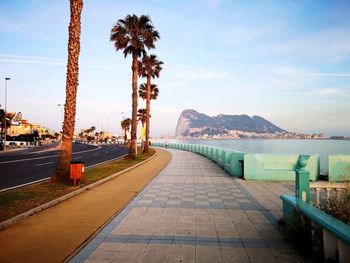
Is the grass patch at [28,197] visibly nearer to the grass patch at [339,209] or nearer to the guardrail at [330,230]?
the guardrail at [330,230]

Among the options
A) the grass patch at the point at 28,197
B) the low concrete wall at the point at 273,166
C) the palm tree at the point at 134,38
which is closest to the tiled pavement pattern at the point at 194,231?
the grass patch at the point at 28,197

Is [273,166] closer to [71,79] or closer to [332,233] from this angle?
[71,79]

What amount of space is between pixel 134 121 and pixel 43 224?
22.0m

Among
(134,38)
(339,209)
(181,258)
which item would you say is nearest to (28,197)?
(181,258)

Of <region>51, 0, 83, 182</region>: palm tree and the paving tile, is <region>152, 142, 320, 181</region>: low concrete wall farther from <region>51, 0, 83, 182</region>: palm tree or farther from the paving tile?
the paving tile

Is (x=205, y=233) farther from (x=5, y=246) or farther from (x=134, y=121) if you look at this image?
(x=134, y=121)

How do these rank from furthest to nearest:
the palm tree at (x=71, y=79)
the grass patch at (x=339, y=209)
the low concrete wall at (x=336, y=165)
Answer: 1. the low concrete wall at (x=336, y=165)
2. the palm tree at (x=71, y=79)
3. the grass patch at (x=339, y=209)

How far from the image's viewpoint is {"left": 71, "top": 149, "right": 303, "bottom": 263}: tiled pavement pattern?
535cm

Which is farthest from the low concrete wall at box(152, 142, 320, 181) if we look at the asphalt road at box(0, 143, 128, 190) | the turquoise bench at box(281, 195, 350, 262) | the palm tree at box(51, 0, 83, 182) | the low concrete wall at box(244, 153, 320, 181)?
the asphalt road at box(0, 143, 128, 190)

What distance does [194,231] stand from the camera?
6730 millimetres

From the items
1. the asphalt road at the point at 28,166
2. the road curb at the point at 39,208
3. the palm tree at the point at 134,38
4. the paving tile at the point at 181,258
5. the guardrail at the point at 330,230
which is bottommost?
the asphalt road at the point at 28,166

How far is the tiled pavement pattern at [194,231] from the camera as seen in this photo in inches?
211

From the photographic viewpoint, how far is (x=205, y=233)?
21.6 ft

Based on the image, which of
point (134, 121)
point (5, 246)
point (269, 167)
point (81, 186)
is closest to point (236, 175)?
point (269, 167)
